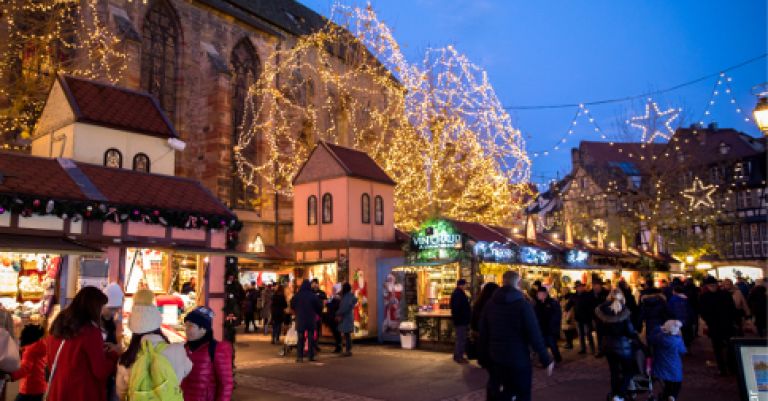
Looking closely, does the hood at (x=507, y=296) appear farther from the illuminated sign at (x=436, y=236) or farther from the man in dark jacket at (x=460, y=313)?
the illuminated sign at (x=436, y=236)

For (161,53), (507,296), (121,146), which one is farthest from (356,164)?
(507,296)

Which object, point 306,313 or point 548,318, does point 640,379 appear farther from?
point 306,313

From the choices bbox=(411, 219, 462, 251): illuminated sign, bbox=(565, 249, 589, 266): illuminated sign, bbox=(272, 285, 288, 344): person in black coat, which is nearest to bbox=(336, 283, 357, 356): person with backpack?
bbox=(272, 285, 288, 344): person in black coat

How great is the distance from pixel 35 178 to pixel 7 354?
6205mm

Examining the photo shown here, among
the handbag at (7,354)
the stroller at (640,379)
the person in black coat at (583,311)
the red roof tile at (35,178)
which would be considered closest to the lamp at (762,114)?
the stroller at (640,379)

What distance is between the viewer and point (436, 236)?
15.9m

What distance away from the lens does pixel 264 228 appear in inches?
1085

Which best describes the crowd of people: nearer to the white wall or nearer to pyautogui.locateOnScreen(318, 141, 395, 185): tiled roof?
pyautogui.locateOnScreen(318, 141, 395, 185): tiled roof

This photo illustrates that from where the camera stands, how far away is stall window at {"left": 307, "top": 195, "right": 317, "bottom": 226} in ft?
61.1

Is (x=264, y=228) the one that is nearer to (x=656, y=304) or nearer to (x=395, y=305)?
(x=395, y=305)

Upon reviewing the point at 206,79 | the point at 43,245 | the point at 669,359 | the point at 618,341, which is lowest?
the point at 669,359

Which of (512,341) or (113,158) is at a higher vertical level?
(113,158)

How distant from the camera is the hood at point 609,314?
739cm

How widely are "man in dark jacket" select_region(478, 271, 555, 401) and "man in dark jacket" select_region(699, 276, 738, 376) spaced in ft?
21.1
